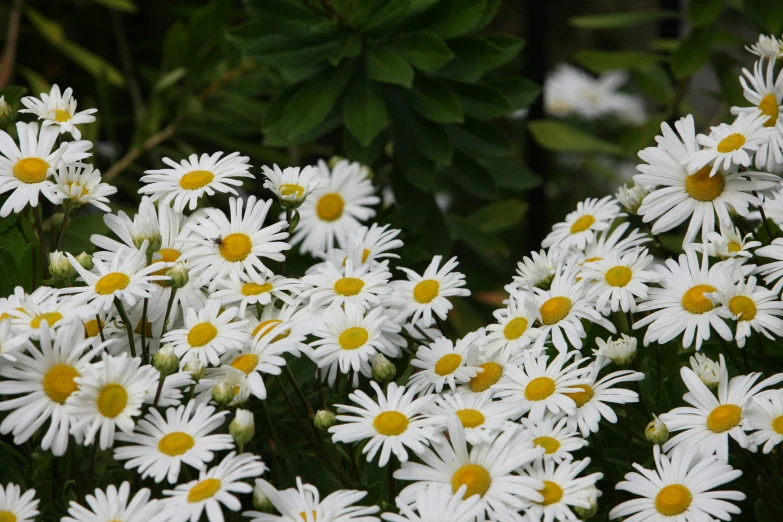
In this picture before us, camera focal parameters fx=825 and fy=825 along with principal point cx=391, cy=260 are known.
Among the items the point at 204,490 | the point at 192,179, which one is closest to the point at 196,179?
the point at 192,179

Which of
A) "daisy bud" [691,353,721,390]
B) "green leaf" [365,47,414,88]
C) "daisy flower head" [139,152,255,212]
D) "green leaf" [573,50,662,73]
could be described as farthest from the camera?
"green leaf" [573,50,662,73]

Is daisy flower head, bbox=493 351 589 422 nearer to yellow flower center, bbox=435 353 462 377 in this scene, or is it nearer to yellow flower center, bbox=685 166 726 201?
yellow flower center, bbox=435 353 462 377

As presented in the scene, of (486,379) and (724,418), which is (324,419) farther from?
(724,418)

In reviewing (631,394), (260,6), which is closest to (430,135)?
(260,6)

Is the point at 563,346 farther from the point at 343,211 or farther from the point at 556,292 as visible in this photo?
the point at 343,211

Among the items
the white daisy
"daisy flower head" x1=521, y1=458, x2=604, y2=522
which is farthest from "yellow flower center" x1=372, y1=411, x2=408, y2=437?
the white daisy
